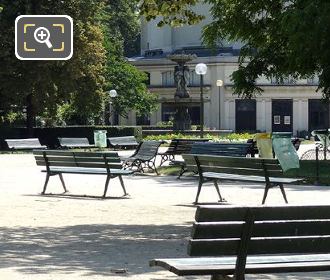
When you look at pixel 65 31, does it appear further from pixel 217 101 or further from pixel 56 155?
pixel 217 101

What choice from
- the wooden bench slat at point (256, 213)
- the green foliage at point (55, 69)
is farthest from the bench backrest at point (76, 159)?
the green foliage at point (55, 69)

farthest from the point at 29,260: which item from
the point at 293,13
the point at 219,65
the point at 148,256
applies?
the point at 219,65

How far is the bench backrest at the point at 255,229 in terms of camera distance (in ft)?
20.7

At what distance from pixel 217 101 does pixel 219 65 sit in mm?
3552

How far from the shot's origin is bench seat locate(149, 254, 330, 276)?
627 centimetres

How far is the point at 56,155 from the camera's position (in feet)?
61.6

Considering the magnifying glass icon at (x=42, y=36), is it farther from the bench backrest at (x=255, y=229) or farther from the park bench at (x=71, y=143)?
the park bench at (x=71, y=143)

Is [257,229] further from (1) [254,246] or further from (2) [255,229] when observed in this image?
(1) [254,246]

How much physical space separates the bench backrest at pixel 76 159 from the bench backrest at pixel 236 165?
213cm

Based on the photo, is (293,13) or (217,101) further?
(217,101)

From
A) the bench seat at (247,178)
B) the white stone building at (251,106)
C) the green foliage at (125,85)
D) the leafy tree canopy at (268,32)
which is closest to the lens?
the leafy tree canopy at (268,32)

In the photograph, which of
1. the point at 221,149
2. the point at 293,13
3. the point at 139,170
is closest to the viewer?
the point at 293,13

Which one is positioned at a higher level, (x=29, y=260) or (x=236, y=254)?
(x=236, y=254)

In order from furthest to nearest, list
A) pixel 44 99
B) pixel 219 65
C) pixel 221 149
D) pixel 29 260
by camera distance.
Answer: pixel 219 65
pixel 44 99
pixel 221 149
pixel 29 260
